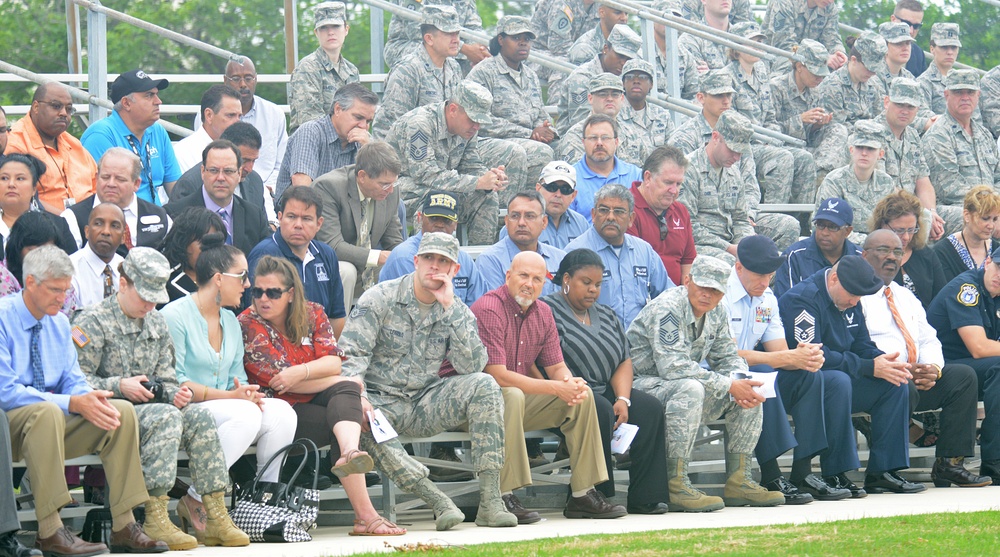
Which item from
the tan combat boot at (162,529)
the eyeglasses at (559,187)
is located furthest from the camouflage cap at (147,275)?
the eyeglasses at (559,187)

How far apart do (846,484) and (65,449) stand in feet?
18.1

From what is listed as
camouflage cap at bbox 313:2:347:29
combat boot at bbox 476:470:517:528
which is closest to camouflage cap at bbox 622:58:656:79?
camouflage cap at bbox 313:2:347:29

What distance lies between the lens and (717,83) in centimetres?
1433

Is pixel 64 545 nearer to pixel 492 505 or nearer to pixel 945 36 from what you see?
pixel 492 505

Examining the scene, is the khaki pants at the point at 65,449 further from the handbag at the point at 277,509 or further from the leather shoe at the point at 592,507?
the leather shoe at the point at 592,507

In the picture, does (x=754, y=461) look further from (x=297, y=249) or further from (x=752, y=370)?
(x=297, y=249)

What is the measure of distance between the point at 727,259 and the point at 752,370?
6.75 ft

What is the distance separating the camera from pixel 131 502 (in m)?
8.12


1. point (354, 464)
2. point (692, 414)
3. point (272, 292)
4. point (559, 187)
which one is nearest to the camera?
point (354, 464)

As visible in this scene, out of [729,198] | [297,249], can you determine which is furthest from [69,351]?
[729,198]

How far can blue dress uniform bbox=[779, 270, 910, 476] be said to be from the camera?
10992 millimetres

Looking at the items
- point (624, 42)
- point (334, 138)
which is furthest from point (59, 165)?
point (624, 42)

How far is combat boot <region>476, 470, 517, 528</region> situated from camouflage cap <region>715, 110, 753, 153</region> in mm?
4806

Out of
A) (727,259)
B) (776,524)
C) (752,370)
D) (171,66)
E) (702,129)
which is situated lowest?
(776,524)
